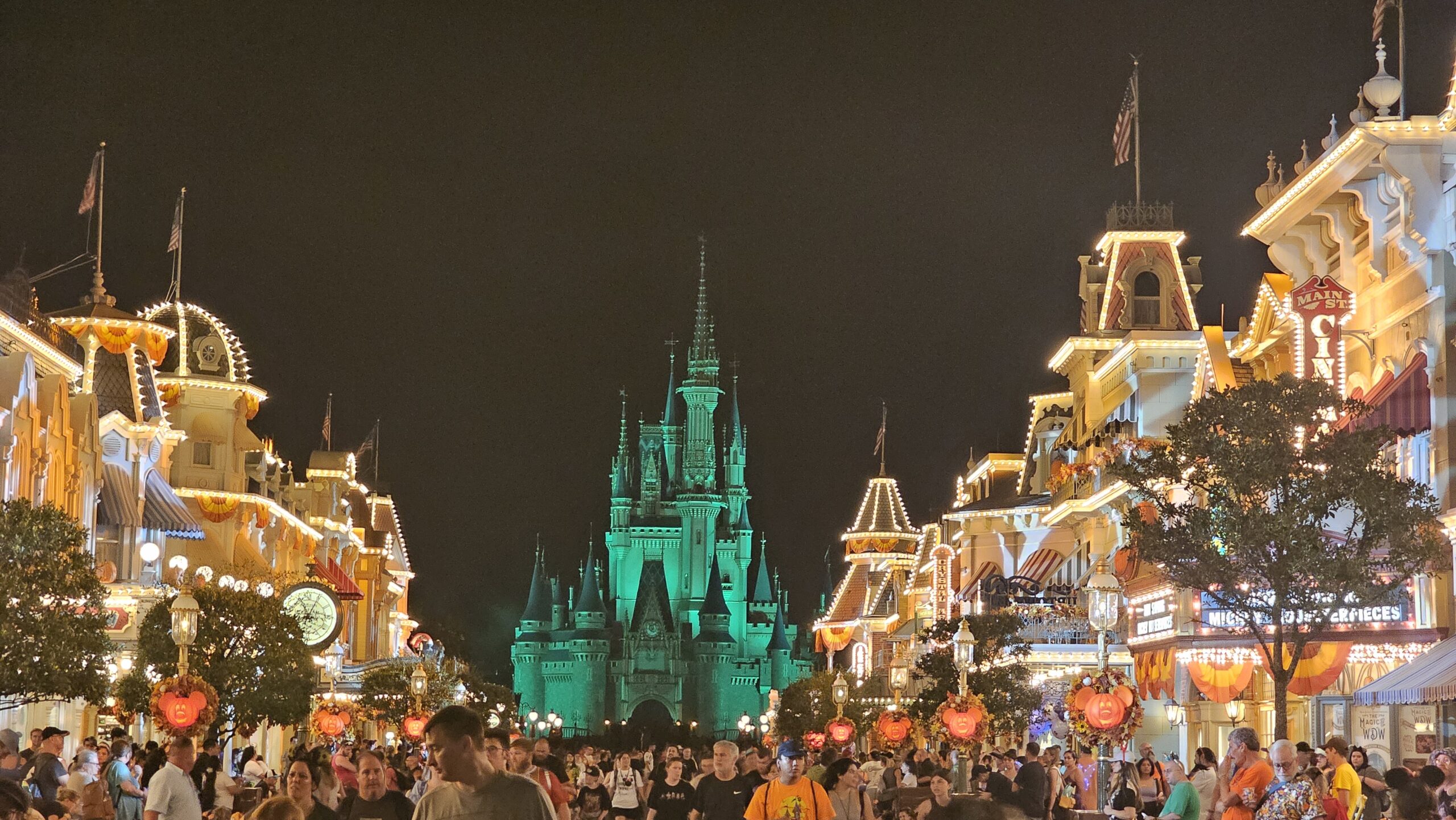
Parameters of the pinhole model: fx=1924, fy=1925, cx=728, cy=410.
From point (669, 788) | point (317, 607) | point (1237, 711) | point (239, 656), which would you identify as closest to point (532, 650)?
point (317, 607)

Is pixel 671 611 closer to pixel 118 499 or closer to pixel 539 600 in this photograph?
pixel 539 600

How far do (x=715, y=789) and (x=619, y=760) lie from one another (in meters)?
9.68

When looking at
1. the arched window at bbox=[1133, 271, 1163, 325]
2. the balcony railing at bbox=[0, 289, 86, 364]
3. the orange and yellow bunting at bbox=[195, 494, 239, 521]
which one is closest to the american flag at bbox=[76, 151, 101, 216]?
the balcony railing at bbox=[0, 289, 86, 364]

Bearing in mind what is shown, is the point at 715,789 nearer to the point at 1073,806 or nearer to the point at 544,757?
the point at 544,757

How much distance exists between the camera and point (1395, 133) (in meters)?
27.9

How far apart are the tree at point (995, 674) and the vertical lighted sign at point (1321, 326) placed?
1377 centimetres

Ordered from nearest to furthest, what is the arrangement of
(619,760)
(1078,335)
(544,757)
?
(544,757)
(619,760)
(1078,335)

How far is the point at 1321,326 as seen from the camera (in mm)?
29422

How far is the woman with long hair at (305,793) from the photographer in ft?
37.3

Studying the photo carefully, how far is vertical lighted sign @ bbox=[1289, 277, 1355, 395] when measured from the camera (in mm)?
29344

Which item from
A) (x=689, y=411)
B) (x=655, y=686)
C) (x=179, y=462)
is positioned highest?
(x=689, y=411)

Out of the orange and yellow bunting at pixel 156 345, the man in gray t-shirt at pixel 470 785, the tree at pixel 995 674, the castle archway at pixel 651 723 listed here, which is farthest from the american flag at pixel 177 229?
the castle archway at pixel 651 723

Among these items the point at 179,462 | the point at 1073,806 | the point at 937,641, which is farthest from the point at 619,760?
the point at 179,462

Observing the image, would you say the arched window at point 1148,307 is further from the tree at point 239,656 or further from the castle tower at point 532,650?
the castle tower at point 532,650
